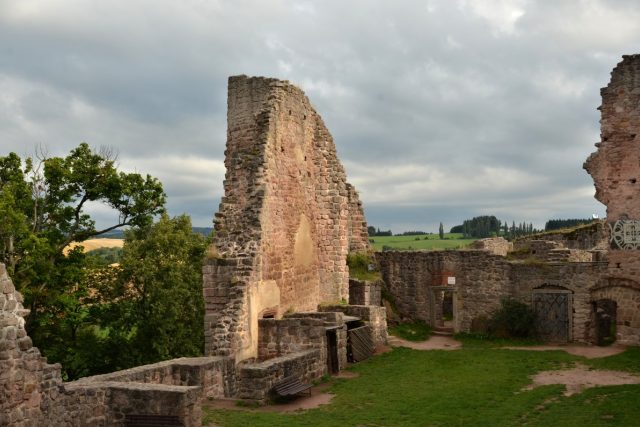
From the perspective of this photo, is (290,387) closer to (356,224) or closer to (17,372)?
(17,372)

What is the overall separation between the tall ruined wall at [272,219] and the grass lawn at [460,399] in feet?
10.3

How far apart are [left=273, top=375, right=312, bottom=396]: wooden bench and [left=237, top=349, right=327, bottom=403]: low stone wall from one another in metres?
0.11

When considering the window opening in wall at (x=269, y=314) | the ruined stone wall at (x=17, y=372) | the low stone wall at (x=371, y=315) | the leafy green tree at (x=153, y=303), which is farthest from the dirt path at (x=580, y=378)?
the leafy green tree at (x=153, y=303)

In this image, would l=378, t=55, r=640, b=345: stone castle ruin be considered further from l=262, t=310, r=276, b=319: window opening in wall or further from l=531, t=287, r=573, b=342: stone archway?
l=262, t=310, r=276, b=319: window opening in wall

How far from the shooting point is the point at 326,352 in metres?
17.1

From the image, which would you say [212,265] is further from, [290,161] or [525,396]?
[525,396]

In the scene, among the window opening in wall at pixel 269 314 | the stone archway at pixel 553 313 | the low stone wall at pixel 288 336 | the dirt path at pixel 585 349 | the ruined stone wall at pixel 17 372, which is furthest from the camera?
the stone archway at pixel 553 313

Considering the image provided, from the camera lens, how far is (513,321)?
23.0m

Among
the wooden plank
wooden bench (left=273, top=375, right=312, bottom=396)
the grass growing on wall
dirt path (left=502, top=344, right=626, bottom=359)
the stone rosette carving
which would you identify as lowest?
dirt path (left=502, top=344, right=626, bottom=359)

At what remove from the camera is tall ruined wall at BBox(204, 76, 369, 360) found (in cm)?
1652

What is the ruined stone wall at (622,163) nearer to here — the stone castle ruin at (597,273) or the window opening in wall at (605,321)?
the stone castle ruin at (597,273)

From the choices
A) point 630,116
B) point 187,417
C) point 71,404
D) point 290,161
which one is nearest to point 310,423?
point 187,417

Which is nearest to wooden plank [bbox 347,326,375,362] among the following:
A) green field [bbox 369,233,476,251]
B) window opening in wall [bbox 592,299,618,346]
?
window opening in wall [bbox 592,299,618,346]

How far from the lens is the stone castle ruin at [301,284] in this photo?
11211 mm
